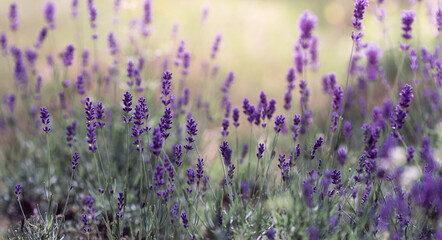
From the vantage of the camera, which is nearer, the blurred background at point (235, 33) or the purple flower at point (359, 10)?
the purple flower at point (359, 10)

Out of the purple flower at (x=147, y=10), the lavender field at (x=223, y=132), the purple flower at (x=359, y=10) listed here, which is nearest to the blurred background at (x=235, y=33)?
the lavender field at (x=223, y=132)

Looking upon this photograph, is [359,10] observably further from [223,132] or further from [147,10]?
[147,10]

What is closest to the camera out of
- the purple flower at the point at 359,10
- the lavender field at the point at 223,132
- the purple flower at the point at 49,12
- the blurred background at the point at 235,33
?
the lavender field at the point at 223,132

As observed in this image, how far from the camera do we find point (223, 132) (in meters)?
2.31

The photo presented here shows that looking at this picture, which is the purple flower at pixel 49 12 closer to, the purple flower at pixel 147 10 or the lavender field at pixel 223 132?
the lavender field at pixel 223 132

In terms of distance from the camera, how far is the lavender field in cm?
191

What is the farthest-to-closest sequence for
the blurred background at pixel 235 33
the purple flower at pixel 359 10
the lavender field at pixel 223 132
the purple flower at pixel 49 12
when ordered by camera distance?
the blurred background at pixel 235 33, the purple flower at pixel 49 12, the purple flower at pixel 359 10, the lavender field at pixel 223 132

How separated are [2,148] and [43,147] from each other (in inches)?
37.7

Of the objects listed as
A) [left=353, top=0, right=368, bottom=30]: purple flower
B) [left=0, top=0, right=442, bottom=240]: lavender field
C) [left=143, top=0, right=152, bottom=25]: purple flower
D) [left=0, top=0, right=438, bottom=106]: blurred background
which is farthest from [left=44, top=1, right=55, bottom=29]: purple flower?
[left=353, top=0, right=368, bottom=30]: purple flower

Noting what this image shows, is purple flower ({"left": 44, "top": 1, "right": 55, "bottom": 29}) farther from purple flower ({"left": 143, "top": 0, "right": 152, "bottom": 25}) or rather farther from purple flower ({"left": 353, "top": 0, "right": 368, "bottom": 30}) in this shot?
purple flower ({"left": 353, "top": 0, "right": 368, "bottom": 30})

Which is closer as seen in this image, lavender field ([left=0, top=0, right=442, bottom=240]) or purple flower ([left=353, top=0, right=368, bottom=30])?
lavender field ([left=0, top=0, right=442, bottom=240])

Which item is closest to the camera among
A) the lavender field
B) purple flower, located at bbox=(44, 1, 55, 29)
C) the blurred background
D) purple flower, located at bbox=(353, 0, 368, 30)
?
the lavender field

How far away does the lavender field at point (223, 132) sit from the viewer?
6.25 ft

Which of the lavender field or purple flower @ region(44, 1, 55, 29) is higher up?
purple flower @ region(44, 1, 55, 29)
